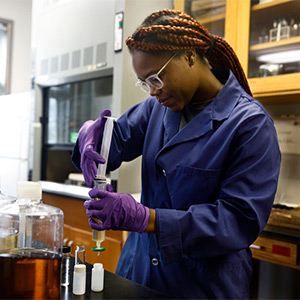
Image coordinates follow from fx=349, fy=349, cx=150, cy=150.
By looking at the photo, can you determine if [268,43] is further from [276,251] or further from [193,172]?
[193,172]

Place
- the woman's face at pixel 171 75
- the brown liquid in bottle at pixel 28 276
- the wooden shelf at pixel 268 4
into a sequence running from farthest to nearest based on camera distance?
the wooden shelf at pixel 268 4 → the woman's face at pixel 171 75 → the brown liquid in bottle at pixel 28 276

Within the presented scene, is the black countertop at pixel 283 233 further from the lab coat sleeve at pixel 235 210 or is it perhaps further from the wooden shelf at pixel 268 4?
the wooden shelf at pixel 268 4

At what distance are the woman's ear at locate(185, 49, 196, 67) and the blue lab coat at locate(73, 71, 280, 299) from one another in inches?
5.5

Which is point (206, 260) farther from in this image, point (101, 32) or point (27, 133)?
point (27, 133)

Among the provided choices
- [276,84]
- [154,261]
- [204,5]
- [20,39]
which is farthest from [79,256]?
[20,39]

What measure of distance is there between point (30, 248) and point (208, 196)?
53 cm

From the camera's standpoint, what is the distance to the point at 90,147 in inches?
43.1

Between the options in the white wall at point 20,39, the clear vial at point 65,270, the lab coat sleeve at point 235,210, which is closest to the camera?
the clear vial at point 65,270

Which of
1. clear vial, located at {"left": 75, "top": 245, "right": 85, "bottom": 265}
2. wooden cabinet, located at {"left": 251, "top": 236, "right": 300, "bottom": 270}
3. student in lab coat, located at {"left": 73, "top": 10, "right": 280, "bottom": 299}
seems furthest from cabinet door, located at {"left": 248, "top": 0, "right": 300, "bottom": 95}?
clear vial, located at {"left": 75, "top": 245, "right": 85, "bottom": 265}

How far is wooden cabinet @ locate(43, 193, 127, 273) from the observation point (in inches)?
81.3

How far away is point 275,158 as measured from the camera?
0.99 metres

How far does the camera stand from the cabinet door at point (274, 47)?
207cm

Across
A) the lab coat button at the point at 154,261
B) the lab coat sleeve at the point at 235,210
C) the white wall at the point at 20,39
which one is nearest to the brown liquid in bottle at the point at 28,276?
the lab coat sleeve at the point at 235,210

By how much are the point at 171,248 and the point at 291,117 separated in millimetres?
1774
